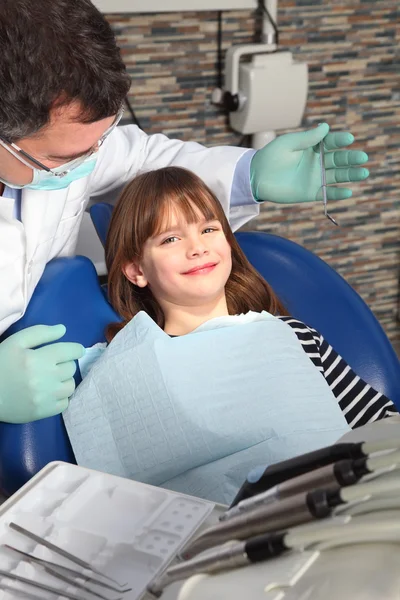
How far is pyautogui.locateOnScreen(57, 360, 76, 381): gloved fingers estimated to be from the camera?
1.41 m

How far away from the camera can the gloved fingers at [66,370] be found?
55.6 inches

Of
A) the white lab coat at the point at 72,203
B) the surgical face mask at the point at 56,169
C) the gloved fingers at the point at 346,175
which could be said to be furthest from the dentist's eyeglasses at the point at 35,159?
the gloved fingers at the point at 346,175

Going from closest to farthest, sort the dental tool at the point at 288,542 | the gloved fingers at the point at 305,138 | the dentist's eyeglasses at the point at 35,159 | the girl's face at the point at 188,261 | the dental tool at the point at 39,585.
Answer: the dental tool at the point at 288,542 → the dental tool at the point at 39,585 → the dentist's eyeglasses at the point at 35,159 → the girl's face at the point at 188,261 → the gloved fingers at the point at 305,138

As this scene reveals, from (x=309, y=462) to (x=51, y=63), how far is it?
65 centimetres

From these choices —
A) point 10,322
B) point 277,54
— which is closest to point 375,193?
point 277,54

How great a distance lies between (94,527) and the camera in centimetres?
98

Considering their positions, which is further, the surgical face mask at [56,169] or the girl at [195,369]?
the girl at [195,369]

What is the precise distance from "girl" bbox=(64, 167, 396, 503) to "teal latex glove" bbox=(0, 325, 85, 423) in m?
0.06

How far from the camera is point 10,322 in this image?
1.51 metres

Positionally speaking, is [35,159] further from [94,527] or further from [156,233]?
[94,527]

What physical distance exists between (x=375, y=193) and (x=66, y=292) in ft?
4.92

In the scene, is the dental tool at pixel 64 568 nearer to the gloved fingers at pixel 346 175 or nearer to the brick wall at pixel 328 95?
the gloved fingers at pixel 346 175

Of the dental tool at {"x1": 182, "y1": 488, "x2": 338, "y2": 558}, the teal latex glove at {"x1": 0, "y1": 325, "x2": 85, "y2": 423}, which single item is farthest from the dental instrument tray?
the teal latex glove at {"x1": 0, "y1": 325, "x2": 85, "y2": 423}

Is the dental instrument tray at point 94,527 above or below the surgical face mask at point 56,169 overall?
below
